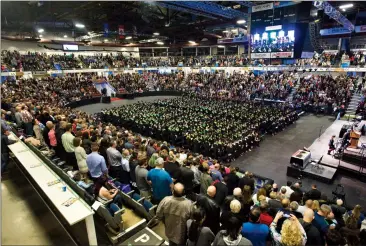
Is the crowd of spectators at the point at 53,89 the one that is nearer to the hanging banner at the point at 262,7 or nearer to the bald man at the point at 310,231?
the hanging banner at the point at 262,7

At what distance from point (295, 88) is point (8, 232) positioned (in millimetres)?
24067

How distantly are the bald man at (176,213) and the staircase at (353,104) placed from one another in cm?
1928

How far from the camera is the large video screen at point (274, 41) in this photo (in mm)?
20766

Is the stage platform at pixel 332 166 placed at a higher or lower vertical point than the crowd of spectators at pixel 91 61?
lower

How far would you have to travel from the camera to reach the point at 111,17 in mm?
26016

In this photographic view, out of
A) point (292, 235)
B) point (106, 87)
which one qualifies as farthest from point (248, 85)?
point (292, 235)

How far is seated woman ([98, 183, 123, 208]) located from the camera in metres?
4.19

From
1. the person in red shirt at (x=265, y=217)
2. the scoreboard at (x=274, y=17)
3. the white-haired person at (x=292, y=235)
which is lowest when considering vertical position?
the person in red shirt at (x=265, y=217)

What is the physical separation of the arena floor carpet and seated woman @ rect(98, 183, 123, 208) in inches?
253

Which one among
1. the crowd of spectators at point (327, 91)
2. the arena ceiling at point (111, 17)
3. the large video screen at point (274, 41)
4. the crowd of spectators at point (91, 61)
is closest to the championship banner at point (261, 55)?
the large video screen at point (274, 41)

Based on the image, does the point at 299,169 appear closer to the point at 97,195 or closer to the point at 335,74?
the point at 97,195

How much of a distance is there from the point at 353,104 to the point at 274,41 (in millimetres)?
9085

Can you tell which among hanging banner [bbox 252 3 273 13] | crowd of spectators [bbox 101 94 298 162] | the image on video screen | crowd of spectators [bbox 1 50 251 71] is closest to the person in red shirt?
crowd of spectators [bbox 101 94 298 162]

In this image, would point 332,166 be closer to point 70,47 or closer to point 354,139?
point 354,139
